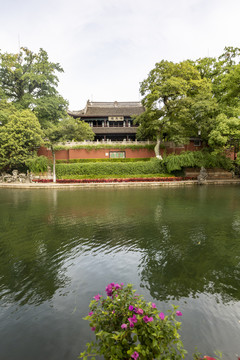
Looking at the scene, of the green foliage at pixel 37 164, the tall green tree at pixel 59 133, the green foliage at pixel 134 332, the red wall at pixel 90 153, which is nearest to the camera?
the green foliage at pixel 134 332

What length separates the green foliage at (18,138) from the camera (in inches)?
1001

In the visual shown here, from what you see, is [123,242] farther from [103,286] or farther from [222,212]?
[222,212]

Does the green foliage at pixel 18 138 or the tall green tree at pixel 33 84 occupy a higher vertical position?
the tall green tree at pixel 33 84

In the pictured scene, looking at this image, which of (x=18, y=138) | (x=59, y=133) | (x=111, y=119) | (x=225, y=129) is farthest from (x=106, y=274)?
(x=111, y=119)

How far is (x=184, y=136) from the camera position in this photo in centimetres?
2730

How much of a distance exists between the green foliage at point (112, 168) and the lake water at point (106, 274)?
18.0 metres

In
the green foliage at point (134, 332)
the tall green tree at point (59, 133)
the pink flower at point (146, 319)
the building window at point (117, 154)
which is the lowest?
the green foliage at point (134, 332)

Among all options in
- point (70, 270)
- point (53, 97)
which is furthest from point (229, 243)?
point (53, 97)

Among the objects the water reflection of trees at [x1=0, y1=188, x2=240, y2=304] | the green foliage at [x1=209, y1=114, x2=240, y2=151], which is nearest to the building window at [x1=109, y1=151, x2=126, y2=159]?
the green foliage at [x1=209, y1=114, x2=240, y2=151]

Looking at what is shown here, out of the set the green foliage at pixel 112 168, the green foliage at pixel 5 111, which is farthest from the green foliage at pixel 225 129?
the green foliage at pixel 5 111

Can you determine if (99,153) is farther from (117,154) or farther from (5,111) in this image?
(5,111)

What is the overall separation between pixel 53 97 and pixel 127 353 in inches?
1435

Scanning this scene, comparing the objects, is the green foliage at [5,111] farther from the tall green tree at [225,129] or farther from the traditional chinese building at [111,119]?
the tall green tree at [225,129]

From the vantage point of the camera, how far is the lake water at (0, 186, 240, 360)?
3.04 meters
